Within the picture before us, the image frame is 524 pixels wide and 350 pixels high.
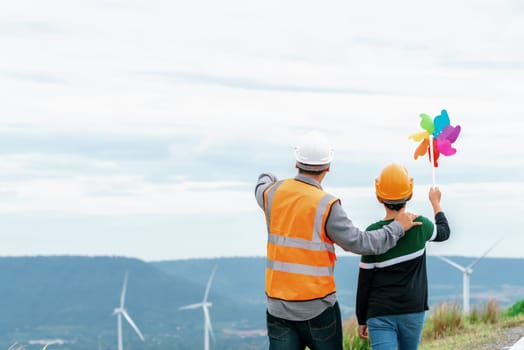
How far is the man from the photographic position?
7.66m

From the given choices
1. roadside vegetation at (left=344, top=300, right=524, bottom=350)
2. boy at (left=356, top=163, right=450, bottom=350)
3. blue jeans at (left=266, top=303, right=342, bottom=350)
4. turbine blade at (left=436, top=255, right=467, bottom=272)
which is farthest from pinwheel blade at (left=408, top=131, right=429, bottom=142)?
turbine blade at (left=436, top=255, right=467, bottom=272)

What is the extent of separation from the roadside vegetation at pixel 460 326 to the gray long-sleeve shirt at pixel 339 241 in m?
7.28

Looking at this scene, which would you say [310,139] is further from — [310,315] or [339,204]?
[310,315]

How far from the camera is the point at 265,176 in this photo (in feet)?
27.8

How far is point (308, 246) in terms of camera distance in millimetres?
7660

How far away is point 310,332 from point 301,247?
0.66 meters

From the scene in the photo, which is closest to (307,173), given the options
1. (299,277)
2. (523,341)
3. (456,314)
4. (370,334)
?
(299,277)

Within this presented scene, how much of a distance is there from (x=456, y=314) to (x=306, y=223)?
1162cm

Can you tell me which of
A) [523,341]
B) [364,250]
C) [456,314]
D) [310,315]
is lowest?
[456,314]

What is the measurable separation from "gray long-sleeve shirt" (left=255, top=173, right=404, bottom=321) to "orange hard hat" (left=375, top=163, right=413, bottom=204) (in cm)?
20

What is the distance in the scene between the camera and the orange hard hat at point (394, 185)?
7.91 m

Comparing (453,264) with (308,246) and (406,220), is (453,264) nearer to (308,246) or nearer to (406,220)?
(406,220)

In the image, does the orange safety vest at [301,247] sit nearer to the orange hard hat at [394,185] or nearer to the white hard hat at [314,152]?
the white hard hat at [314,152]

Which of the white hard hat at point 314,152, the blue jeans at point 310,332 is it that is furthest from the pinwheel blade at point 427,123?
the blue jeans at point 310,332
